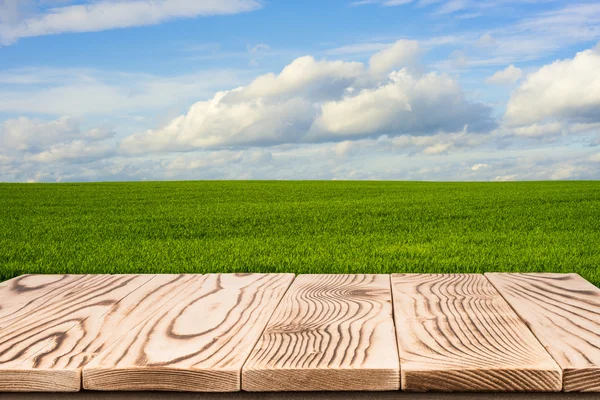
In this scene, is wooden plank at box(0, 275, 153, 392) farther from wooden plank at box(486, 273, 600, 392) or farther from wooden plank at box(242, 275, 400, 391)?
wooden plank at box(486, 273, 600, 392)

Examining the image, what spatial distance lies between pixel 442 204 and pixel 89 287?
12884mm

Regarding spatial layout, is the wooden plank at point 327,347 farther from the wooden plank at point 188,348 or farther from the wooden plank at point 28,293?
the wooden plank at point 28,293

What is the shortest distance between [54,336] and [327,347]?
1.06 m

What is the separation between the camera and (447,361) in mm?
1777

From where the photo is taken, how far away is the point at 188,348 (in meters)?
1.94

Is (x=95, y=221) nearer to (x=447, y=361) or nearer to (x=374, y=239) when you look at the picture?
(x=374, y=239)

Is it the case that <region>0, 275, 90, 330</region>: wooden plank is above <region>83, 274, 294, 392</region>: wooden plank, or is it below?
below

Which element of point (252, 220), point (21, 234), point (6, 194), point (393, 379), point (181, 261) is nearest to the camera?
point (393, 379)

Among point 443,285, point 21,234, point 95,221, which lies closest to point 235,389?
point 443,285

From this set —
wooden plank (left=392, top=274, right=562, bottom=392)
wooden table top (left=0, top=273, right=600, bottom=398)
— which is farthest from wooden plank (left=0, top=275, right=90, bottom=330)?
wooden plank (left=392, top=274, right=562, bottom=392)

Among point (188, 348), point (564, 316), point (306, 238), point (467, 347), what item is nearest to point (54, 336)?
point (188, 348)

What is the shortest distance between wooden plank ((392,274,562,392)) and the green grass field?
104 inches

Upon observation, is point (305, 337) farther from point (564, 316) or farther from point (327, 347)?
point (564, 316)

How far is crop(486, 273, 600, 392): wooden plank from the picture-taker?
68.1 inches
